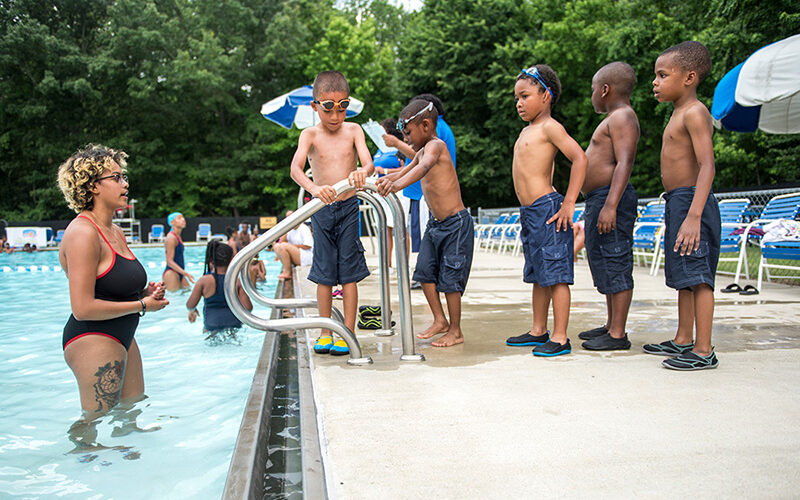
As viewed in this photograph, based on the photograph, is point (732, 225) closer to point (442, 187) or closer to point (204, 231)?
point (442, 187)

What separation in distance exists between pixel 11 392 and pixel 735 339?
5.23 meters

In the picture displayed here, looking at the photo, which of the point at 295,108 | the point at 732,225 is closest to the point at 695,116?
the point at 732,225

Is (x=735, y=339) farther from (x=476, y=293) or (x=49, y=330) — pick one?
(x=49, y=330)

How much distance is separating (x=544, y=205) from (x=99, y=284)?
2426 mm

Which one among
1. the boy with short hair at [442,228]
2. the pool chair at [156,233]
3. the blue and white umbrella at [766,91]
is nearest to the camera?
the boy with short hair at [442,228]

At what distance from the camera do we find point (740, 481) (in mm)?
1623

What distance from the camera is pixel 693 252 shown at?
2977mm

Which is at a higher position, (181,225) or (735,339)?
(181,225)

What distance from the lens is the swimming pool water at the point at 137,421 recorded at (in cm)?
276

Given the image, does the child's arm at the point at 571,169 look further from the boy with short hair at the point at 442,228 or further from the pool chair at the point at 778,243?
the pool chair at the point at 778,243

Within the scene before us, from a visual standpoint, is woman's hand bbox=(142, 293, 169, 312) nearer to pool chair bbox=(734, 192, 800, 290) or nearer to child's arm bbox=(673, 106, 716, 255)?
child's arm bbox=(673, 106, 716, 255)

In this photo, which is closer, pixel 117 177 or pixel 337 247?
pixel 117 177

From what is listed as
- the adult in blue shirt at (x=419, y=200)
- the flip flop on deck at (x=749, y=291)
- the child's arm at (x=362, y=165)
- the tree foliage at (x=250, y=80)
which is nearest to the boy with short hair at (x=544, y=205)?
the child's arm at (x=362, y=165)

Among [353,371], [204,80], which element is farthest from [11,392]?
[204,80]
